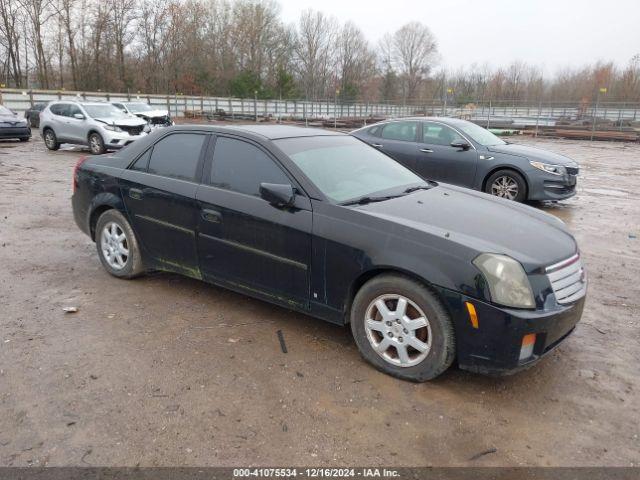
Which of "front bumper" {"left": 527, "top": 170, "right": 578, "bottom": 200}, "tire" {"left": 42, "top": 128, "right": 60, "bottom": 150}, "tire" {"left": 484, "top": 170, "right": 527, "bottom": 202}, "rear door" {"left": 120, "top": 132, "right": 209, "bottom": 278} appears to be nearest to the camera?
"rear door" {"left": 120, "top": 132, "right": 209, "bottom": 278}

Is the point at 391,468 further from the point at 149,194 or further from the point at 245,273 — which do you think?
the point at 149,194

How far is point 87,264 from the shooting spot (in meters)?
5.55

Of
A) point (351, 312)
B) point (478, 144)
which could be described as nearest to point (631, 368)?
point (351, 312)

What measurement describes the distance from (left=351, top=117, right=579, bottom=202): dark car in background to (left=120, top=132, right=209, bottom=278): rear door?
236 inches

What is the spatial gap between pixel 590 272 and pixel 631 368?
2.32 m

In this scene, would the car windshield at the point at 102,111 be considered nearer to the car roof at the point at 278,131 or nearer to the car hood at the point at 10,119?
the car hood at the point at 10,119

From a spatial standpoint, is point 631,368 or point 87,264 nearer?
point 631,368

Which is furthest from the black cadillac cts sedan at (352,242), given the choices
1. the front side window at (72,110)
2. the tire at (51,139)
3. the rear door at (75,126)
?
the tire at (51,139)

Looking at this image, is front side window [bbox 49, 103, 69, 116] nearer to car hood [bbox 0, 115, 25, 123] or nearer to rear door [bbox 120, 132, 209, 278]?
car hood [bbox 0, 115, 25, 123]

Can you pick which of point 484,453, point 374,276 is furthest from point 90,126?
point 484,453

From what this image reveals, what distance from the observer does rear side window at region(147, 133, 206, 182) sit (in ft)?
14.4

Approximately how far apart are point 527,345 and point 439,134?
7158mm

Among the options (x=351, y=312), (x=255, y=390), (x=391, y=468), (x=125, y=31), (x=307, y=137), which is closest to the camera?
(x=391, y=468)

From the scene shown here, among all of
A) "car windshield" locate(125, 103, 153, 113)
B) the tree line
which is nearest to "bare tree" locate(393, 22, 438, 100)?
the tree line
